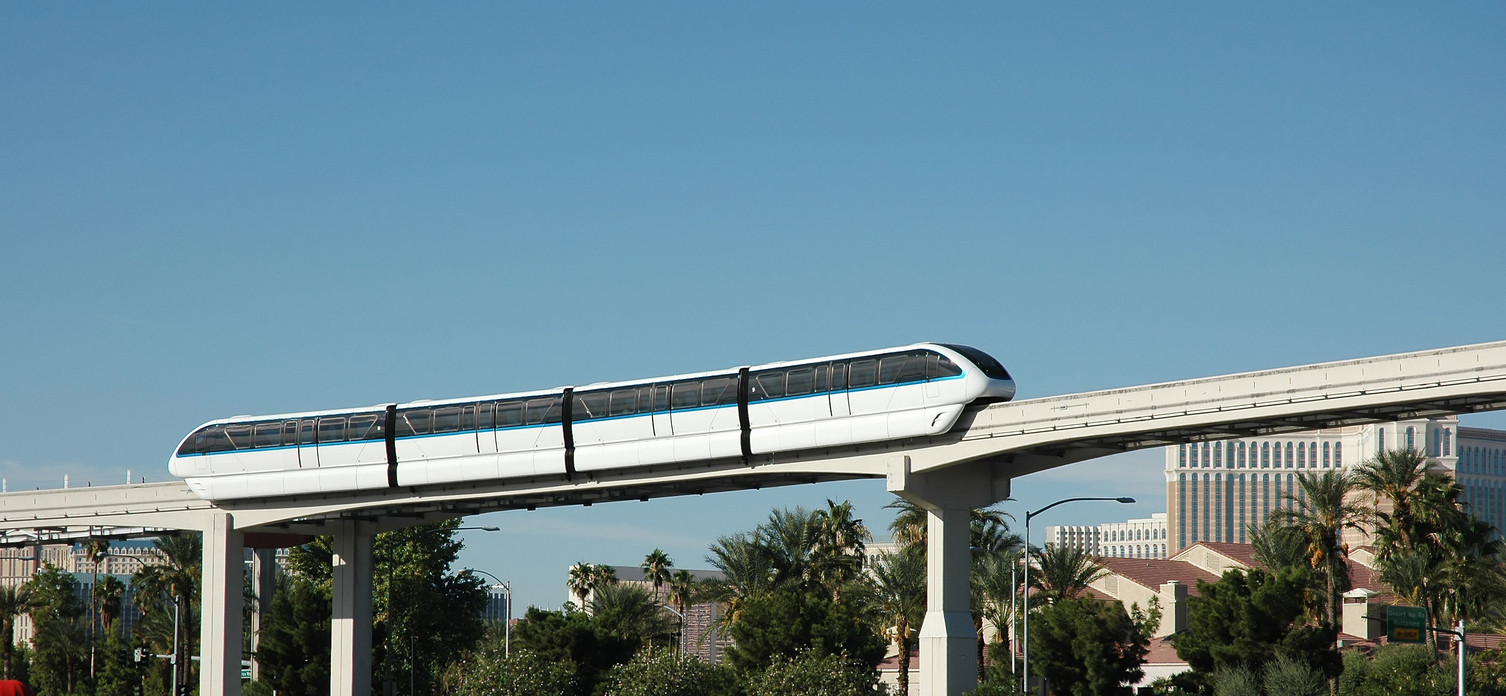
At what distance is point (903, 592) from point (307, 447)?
2488 centimetres

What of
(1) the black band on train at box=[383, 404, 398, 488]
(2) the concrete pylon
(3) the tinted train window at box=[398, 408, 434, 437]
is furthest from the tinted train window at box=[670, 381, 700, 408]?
(1) the black band on train at box=[383, 404, 398, 488]

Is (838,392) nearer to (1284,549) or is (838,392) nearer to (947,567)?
(947,567)

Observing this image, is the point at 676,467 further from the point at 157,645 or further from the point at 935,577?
the point at 157,645

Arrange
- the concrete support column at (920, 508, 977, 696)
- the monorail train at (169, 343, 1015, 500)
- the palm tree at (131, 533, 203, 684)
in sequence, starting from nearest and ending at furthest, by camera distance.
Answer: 1. the monorail train at (169, 343, 1015, 500)
2. the concrete support column at (920, 508, 977, 696)
3. the palm tree at (131, 533, 203, 684)

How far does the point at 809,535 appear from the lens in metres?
69.8

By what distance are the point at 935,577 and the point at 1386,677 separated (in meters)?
18.5

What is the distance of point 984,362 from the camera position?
137 ft

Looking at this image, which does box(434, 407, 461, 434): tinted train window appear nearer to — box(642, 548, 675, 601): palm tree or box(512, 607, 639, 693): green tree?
box(512, 607, 639, 693): green tree

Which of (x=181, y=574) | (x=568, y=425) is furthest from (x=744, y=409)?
(x=181, y=574)

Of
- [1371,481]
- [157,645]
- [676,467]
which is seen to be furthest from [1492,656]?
[157,645]

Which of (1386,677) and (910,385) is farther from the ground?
(910,385)

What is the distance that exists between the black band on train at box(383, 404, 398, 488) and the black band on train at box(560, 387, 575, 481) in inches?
261

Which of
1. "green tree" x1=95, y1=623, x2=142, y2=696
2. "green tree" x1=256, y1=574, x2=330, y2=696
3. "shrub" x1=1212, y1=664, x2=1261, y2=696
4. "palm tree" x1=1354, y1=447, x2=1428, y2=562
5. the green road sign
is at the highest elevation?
"palm tree" x1=1354, y1=447, x2=1428, y2=562

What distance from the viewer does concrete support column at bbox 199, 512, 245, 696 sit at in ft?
188
